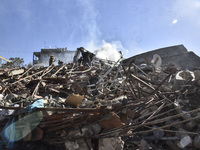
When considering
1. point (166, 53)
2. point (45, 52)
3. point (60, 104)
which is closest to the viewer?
point (60, 104)

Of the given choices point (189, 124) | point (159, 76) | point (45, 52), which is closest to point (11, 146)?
point (189, 124)

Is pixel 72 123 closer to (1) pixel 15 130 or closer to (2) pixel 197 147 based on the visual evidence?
(1) pixel 15 130

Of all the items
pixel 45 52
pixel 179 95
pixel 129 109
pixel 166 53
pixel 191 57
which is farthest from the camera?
pixel 45 52

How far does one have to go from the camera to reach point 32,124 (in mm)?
3182

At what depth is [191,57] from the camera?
43.4ft

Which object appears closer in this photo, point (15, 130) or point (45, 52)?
point (15, 130)

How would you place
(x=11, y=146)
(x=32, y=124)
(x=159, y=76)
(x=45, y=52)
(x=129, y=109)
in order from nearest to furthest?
(x=11, y=146)
(x=32, y=124)
(x=129, y=109)
(x=159, y=76)
(x=45, y=52)

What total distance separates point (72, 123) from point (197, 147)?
302 centimetres

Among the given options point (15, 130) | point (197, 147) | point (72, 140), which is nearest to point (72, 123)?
point (72, 140)

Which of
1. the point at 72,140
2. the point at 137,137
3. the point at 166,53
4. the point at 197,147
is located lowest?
the point at 197,147

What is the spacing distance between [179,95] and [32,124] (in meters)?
4.76

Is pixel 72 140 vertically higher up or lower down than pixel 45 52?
lower down

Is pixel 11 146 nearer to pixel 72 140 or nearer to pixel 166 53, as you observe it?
pixel 72 140

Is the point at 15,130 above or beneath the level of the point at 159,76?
beneath
